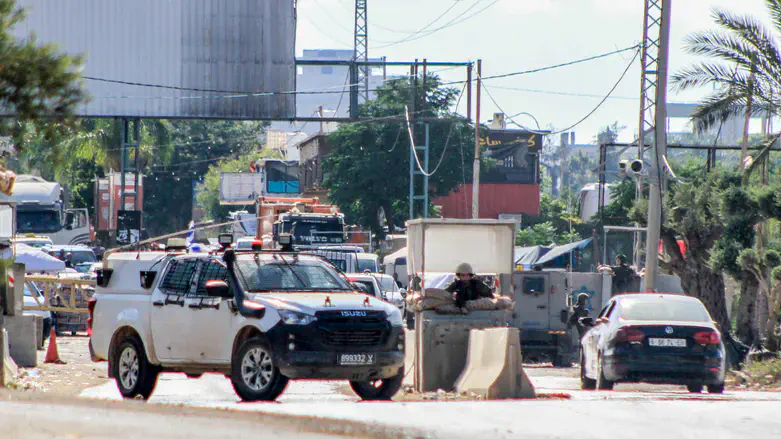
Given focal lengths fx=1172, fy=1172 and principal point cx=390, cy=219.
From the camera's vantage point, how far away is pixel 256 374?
1275 centimetres

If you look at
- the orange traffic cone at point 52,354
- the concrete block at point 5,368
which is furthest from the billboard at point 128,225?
the concrete block at point 5,368

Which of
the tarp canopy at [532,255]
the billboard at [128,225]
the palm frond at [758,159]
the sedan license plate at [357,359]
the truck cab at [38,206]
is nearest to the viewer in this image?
the sedan license plate at [357,359]

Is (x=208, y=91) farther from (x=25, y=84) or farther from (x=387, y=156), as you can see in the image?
(x=25, y=84)

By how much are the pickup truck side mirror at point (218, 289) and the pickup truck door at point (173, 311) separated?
64cm

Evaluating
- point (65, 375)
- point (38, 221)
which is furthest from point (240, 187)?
point (65, 375)

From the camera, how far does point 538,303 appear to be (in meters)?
26.0

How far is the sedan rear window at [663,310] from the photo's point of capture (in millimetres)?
16766

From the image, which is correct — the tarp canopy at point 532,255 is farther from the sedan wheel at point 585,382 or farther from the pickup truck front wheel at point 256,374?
the pickup truck front wheel at point 256,374

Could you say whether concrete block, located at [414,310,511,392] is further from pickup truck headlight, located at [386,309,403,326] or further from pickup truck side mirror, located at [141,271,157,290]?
pickup truck side mirror, located at [141,271,157,290]

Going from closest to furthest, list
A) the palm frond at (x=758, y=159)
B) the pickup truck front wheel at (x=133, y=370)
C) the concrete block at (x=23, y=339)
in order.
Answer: the pickup truck front wheel at (x=133, y=370) < the concrete block at (x=23, y=339) < the palm frond at (x=758, y=159)

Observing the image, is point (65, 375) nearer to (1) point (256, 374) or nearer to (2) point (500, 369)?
(1) point (256, 374)

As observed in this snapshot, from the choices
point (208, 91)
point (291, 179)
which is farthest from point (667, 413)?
point (291, 179)

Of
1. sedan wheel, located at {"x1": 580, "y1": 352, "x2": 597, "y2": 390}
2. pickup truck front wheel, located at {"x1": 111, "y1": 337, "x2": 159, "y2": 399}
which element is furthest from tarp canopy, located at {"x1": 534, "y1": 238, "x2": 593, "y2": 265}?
pickup truck front wheel, located at {"x1": 111, "y1": 337, "x2": 159, "y2": 399}

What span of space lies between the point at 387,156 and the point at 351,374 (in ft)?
152
